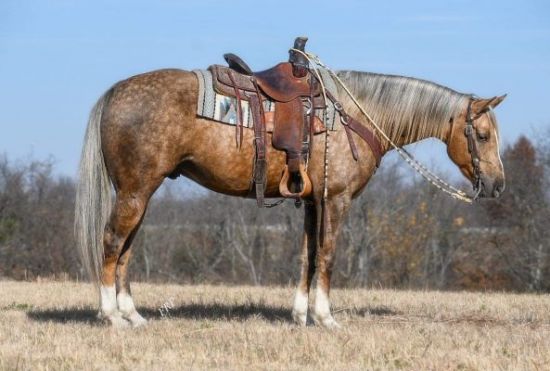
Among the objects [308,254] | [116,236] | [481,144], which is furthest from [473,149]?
[116,236]

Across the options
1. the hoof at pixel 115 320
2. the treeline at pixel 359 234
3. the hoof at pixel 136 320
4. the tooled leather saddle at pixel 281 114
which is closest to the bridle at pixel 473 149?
the tooled leather saddle at pixel 281 114

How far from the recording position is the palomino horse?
26.8ft

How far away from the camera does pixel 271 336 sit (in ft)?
24.8

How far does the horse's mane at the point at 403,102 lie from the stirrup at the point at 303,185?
101 centimetres

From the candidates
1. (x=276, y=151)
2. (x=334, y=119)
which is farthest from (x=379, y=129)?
(x=276, y=151)

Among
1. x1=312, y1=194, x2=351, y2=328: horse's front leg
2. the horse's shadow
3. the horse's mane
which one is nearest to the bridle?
the horse's mane

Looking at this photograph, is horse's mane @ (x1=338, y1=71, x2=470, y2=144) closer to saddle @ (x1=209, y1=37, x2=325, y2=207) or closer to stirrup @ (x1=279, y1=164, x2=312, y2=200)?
saddle @ (x1=209, y1=37, x2=325, y2=207)

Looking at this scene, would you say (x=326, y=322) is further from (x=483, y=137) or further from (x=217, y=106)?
(x=483, y=137)

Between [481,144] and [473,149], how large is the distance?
94 millimetres

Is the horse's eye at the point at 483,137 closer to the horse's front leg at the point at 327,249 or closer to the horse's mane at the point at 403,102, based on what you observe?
the horse's mane at the point at 403,102

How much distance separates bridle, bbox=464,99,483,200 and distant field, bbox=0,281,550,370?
4.63 feet

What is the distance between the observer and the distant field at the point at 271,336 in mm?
6457

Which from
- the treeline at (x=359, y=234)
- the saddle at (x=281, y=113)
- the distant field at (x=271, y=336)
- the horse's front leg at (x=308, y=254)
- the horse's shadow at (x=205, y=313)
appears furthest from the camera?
the treeline at (x=359, y=234)

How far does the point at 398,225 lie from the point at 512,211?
5487mm
